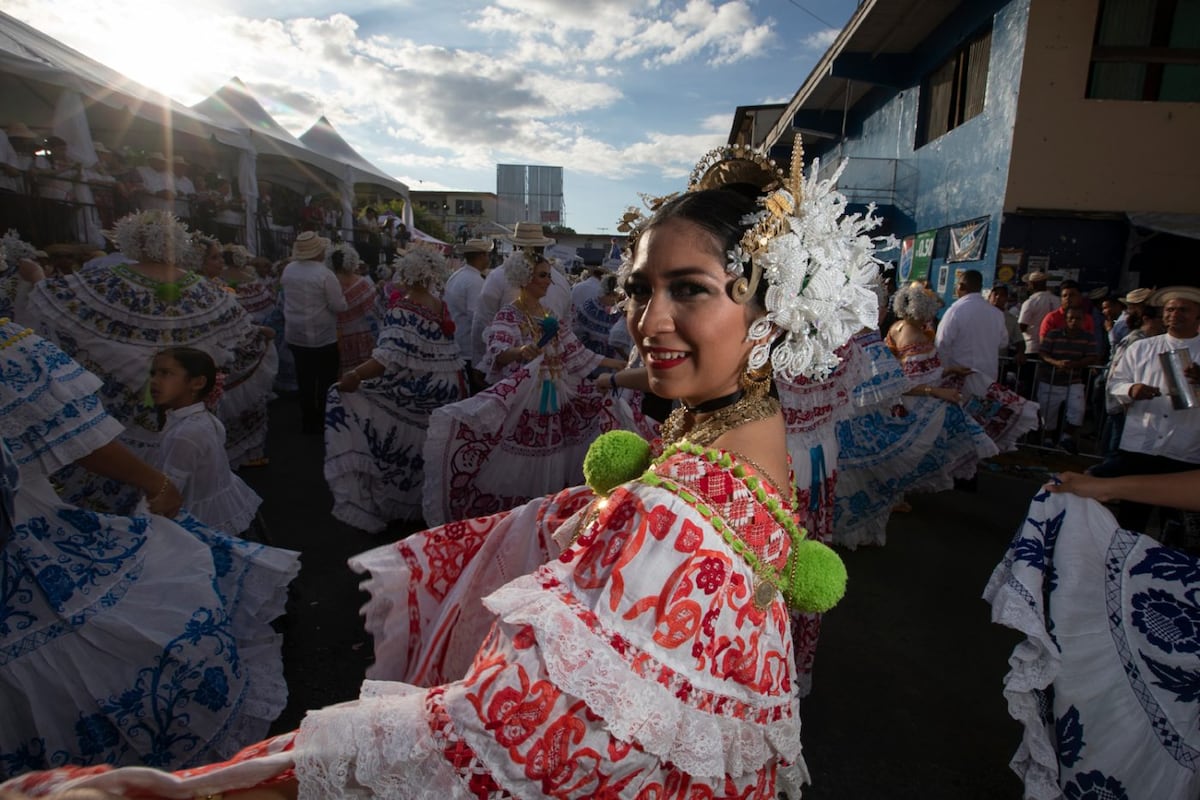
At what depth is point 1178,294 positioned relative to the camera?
188 inches

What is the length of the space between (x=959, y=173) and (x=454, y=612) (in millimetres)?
13262

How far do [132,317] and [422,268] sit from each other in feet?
6.80

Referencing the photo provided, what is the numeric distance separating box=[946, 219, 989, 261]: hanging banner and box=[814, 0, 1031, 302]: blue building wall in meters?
0.12

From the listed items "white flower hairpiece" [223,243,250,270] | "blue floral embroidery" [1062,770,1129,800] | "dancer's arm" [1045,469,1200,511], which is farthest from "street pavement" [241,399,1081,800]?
"white flower hairpiece" [223,243,250,270]

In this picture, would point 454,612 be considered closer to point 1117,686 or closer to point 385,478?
point 1117,686

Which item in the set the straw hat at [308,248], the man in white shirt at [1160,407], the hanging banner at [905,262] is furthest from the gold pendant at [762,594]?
the hanging banner at [905,262]

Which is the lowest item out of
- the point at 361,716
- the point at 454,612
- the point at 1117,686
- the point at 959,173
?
the point at 1117,686

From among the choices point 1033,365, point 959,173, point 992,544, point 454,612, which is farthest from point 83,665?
point 959,173

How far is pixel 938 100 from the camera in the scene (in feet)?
44.1

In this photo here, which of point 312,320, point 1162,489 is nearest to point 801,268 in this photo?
point 1162,489

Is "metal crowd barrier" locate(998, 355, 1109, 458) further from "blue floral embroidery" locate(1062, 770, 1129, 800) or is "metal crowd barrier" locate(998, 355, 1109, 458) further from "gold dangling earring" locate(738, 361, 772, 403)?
"gold dangling earring" locate(738, 361, 772, 403)

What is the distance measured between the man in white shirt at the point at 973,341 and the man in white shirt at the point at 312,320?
22.2ft

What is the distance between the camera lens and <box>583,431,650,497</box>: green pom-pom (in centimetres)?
163

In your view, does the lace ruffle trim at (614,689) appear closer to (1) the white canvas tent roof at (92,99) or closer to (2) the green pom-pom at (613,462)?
(2) the green pom-pom at (613,462)
